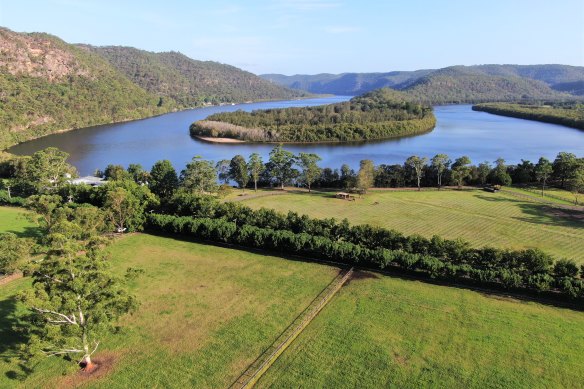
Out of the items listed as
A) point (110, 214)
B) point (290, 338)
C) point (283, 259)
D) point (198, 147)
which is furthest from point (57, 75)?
point (290, 338)

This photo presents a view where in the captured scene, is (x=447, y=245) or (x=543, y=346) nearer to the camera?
(x=543, y=346)

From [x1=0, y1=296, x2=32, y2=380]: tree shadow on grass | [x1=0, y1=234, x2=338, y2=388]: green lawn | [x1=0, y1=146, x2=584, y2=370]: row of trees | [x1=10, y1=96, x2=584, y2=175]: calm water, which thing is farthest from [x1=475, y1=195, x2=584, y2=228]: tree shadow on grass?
[x1=0, y1=296, x2=32, y2=380]: tree shadow on grass

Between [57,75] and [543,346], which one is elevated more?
[57,75]

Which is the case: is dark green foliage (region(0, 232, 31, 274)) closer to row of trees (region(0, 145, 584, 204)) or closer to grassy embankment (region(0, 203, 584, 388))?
grassy embankment (region(0, 203, 584, 388))

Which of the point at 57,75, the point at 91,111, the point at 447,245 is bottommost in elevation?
the point at 447,245

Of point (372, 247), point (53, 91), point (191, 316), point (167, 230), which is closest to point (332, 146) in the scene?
point (167, 230)

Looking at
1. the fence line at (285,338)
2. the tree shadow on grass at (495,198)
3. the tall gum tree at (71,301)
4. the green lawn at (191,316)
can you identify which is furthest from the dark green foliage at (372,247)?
the tree shadow on grass at (495,198)

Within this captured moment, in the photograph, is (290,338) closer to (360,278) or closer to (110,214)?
(360,278)
